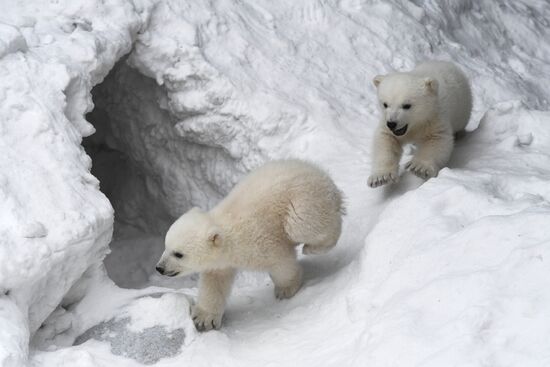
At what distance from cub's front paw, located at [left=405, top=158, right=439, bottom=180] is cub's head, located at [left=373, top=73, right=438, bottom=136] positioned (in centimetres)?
23

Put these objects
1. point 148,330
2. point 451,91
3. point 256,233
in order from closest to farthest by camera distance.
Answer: point 148,330
point 256,233
point 451,91

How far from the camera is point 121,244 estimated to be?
25.6 ft

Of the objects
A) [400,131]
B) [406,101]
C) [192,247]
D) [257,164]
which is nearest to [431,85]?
[406,101]

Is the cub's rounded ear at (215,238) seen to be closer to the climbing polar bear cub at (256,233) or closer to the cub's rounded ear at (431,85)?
the climbing polar bear cub at (256,233)

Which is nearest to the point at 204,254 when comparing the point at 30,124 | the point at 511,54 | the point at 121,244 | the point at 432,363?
the point at 30,124

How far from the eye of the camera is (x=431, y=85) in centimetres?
520

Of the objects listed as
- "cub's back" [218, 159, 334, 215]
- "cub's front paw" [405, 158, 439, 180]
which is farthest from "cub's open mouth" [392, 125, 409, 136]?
"cub's back" [218, 159, 334, 215]

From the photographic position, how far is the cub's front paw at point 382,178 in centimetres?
518

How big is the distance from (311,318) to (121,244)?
149 inches

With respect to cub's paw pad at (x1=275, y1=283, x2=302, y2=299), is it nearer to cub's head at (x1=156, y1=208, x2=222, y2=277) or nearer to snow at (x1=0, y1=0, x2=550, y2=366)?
snow at (x1=0, y1=0, x2=550, y2=366)

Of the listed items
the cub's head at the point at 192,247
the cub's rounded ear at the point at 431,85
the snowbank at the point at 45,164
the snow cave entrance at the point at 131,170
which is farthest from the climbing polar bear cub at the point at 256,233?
the snow cave entrance at the point at 131,170

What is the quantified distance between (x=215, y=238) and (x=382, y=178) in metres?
1.29

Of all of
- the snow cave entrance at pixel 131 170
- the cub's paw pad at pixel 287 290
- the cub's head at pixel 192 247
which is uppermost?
the cub's head at pixel 192 247

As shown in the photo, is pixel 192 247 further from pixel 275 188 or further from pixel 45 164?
pixel 45 164
